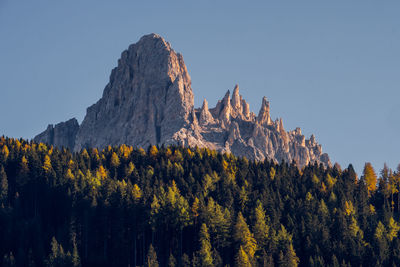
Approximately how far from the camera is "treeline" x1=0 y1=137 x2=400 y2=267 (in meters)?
142

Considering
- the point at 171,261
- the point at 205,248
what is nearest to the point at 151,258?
the point at 171,261

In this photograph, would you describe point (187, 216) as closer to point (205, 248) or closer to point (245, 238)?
point (205, 248)

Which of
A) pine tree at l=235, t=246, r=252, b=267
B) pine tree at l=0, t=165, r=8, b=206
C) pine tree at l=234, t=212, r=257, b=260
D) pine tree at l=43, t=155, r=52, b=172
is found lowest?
pine tree at l=235, t=246, r=252, b=267

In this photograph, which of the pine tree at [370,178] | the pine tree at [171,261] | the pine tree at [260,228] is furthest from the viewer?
the pine tree at [370,178]

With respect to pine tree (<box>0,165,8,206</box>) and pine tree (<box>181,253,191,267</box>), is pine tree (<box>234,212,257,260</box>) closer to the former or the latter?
pine tree (<box>181,253,191,267</box>)

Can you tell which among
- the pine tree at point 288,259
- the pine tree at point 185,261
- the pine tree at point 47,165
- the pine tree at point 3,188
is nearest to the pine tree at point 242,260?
the pine tree at point 288,259

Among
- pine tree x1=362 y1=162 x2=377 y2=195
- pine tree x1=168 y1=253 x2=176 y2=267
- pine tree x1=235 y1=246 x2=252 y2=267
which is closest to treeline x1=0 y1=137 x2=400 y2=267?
pine tree x1=235 y1=246 x2=252 y2=267

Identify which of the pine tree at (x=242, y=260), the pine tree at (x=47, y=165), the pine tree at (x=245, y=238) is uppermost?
the pine tree at (x=47, y=165)

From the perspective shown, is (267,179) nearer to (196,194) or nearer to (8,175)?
(196,194)

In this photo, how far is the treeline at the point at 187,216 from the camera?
142 m

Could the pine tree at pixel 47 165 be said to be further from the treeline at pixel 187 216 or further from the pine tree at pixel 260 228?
the pine tree at pixel 260 228

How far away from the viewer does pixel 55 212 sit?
159 metres

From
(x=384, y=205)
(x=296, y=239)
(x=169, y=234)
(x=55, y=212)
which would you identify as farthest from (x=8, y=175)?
(x=384, y=205)

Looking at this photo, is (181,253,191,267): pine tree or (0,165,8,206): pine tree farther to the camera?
(0,165,8,206): pine tree
